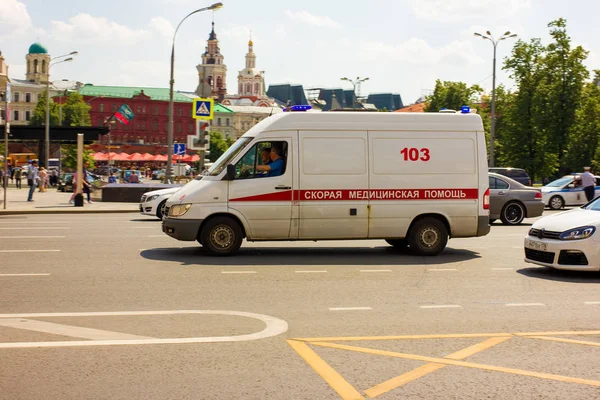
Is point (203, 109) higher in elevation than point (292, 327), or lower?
higher

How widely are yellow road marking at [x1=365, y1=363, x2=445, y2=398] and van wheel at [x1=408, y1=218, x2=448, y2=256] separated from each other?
783 centimetres

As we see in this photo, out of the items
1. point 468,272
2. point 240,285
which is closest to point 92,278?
point 240,285

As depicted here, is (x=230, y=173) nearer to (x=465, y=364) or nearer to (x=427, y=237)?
(x=427, y=237)

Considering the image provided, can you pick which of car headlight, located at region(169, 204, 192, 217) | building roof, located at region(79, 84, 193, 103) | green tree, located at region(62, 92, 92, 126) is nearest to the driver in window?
car headlight, located at region(169, 204, 192, 217)

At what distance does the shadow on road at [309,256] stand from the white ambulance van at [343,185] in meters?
0.35

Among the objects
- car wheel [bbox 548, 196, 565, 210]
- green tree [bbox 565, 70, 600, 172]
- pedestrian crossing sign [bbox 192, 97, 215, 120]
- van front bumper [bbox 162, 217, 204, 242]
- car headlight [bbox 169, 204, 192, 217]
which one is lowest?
van front bumper [bbox 162, 217, 204, 242]

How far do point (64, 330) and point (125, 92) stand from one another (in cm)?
15394

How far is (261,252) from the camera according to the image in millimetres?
14383

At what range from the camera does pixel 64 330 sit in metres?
7.39

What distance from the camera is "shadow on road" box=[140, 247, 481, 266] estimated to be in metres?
13.1

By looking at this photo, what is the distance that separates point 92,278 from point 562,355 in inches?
261

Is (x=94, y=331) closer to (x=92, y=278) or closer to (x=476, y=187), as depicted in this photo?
(x=92, y=278)

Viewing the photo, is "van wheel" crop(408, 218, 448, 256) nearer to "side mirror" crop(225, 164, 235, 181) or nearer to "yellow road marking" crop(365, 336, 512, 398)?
"side mirror" crop(225, 164, 235, 181)

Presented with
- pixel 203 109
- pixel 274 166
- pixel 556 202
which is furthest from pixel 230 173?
pixel 556 202
